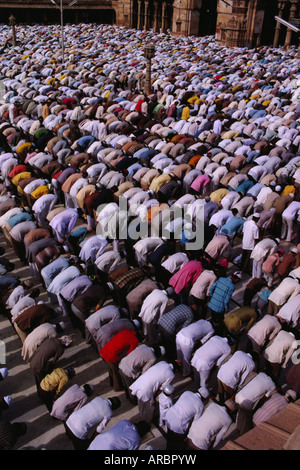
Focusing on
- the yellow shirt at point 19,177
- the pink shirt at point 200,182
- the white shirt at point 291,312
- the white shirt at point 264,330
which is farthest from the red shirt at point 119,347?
the yellow shirt at point 19,177

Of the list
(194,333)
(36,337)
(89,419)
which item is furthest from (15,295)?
(194,333)

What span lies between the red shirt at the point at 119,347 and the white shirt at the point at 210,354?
909 millimetres

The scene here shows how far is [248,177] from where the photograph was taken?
10.2 metres

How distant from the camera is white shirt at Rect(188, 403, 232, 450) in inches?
179

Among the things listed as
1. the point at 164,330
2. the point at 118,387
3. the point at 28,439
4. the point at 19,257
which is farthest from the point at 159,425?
the point at 19,257

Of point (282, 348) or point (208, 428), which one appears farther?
point (282, 348)

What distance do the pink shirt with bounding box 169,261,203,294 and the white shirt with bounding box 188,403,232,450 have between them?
Answer: 2460mm

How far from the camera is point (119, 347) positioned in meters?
5.48

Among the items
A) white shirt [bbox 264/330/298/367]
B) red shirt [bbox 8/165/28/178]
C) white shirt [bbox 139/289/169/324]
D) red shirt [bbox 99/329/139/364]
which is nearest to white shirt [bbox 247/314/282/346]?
white shirt [bbox 264/330/298/367]

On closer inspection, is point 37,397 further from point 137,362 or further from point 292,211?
point 292,211

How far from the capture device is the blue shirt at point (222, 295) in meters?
6.30

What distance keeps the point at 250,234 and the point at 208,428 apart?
433 cm

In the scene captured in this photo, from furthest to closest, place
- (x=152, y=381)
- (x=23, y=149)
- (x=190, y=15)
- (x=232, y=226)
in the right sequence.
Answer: (x=190, y=15) < (x=23, y=149) < (x=232, y=226) < (x=152, y=381)

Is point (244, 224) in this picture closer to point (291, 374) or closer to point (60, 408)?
point (291, 374)
